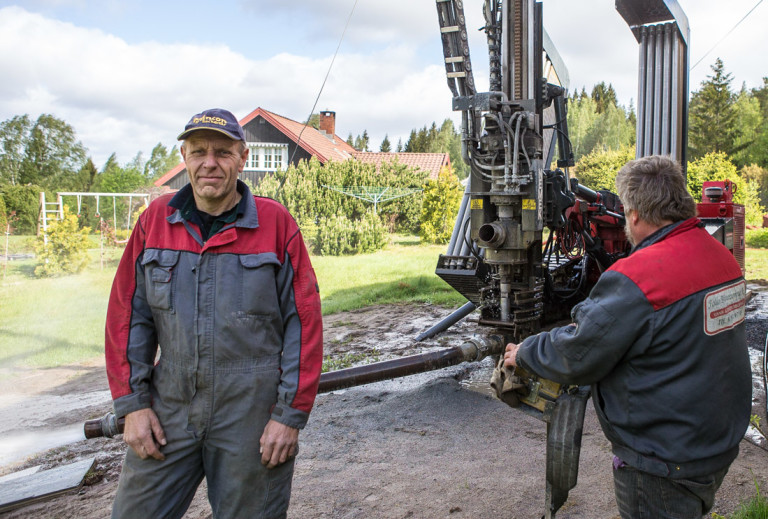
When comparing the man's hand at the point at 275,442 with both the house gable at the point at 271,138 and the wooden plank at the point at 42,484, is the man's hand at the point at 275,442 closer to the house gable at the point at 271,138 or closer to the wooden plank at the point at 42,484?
the wooden plank at the point at 42,484

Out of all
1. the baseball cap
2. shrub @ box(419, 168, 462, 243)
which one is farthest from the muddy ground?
shrub @ box(419, 168, 462, 243)

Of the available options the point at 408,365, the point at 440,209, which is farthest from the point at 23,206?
the point at 408,365

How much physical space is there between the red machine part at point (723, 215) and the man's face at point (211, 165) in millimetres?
6441

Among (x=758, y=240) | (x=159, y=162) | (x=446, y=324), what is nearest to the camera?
(x=446, y=324)

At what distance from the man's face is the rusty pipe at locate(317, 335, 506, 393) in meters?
1.87

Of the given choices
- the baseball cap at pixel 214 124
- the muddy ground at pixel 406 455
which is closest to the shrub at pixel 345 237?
the muddy ground at pixel 406 455

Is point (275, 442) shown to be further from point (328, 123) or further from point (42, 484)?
point (328, 123)

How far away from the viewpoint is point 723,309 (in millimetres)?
2104

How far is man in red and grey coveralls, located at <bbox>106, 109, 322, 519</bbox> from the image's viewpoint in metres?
2.24

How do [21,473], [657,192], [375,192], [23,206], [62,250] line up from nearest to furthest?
[657,192]
[21,473]
[62,250]
[23,206]
[375,192]

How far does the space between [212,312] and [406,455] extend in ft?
8.15

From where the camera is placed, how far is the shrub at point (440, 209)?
20906 millimetres

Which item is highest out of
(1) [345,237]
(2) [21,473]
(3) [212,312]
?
(1) [345,237]

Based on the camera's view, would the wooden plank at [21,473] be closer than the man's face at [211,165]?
No
